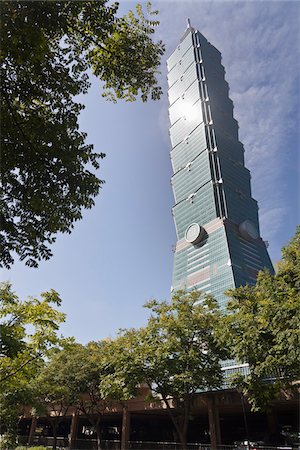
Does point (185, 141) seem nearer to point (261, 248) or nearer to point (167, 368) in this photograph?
point (261, 248)

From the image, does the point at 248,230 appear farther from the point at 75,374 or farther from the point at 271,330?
the point at 271,330

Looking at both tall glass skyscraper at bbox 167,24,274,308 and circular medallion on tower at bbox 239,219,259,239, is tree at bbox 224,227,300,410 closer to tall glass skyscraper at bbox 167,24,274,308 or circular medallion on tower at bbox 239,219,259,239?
tall glass skyscraper at bbox 167,24,274,308

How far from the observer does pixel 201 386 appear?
66.1 ft

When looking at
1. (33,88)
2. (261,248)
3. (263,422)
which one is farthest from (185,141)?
(33,88)

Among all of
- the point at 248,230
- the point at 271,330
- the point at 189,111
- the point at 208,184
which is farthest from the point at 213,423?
the point at 189,111

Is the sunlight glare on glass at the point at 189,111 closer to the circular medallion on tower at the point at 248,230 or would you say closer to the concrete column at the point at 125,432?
the circular medallion on tower at the point at 248,230

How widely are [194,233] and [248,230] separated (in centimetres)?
1949

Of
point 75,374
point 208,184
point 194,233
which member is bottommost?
point 75,374

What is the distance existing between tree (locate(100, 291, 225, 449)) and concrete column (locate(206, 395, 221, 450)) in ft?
12.2

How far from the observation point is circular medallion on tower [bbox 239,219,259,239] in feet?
390

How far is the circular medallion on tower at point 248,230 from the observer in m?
119

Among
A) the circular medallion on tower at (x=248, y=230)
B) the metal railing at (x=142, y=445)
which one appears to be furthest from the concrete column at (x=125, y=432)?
the circular medallion on tower at (x=248, y=230)

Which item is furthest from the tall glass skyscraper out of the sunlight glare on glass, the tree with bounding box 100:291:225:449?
the tree with bounding box 100:291:225:449

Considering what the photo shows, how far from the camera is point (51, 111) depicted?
7828 millimetres
